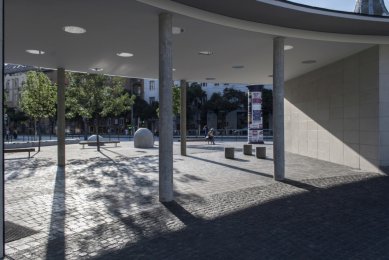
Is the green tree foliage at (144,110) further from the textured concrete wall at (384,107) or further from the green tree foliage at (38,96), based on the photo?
the textured concrete wall at (384,107)

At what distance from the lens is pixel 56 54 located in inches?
511

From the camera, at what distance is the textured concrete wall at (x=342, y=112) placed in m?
12.1

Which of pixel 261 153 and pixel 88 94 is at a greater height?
pixel 88 94

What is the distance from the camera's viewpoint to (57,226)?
6.38 meters

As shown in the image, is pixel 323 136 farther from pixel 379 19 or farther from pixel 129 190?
pixel 129 190

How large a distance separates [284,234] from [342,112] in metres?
Result: 9.46

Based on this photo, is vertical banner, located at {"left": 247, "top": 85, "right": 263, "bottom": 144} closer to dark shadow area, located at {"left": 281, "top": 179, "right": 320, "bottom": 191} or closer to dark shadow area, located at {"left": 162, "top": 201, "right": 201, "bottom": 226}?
dark shadow area, located at {"left": 281, "top": 179, "right": 320, "bottom": 191}

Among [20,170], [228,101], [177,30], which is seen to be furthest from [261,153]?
[228,101]

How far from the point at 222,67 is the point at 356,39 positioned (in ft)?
20.1

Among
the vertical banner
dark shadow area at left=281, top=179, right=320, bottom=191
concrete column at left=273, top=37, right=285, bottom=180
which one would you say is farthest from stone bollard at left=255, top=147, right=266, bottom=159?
the vertical banner

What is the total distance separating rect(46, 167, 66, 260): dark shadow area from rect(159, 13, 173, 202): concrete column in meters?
2.19

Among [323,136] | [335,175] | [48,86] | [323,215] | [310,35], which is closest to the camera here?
[323,215]

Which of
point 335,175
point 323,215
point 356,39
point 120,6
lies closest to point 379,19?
point 356,39

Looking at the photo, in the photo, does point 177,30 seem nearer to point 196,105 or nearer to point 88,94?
point 88,94
